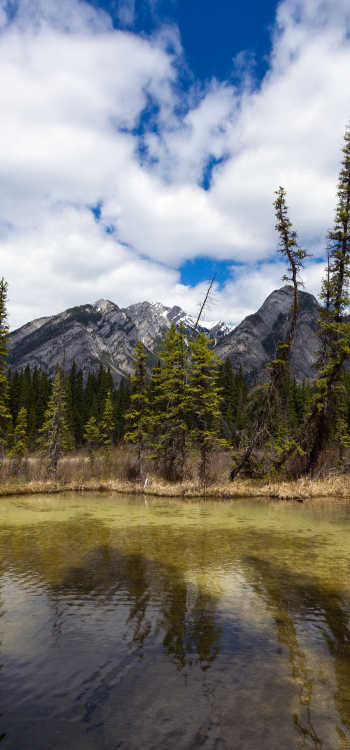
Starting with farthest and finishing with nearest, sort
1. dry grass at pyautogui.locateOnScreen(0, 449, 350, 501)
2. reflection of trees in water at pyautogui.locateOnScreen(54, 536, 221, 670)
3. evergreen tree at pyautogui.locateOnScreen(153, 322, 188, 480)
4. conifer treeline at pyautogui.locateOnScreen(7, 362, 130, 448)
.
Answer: conifer treeline at pyautogui.locateOnScreen(7, 362, 130, 448), evergreen tree at pyautogui.locateOnScreen(153, 322, 188, 480), dry grass at pyautogui.locateOnScreen(0, 449, 350, 501), reflection of trees in water at pyautogui.locateOnScreen(54, 536, 221, 670)

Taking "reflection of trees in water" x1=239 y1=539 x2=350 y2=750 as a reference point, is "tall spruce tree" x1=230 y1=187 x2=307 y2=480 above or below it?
above

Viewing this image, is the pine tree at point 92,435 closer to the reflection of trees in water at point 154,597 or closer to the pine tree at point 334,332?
the pine tree at point 334,332

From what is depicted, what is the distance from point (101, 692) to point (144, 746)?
3.85ft

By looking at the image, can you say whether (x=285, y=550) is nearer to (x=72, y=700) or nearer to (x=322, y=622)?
(x=322, y=622)

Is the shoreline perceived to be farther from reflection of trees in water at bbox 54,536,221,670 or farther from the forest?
reflection of trees in water at bbox 54,536,221,670

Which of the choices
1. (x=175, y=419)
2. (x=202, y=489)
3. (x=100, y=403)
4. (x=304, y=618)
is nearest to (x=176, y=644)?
(x=304, y=618)

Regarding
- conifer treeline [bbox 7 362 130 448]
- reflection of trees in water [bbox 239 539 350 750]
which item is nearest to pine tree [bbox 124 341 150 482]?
reflection of trees in water [bbox 239 539 350 750]

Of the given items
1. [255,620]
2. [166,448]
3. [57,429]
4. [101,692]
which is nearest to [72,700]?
[101,692]

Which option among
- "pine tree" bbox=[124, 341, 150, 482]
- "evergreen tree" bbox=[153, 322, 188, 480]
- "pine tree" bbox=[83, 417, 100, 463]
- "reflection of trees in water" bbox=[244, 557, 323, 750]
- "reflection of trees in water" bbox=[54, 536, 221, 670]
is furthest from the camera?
"pine tree" bbox=[83, 417, 100, 463]

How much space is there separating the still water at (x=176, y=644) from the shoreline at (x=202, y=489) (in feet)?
40.7

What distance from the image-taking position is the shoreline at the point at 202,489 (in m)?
25.6

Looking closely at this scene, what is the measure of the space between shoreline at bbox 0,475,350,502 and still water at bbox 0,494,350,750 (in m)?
12.4

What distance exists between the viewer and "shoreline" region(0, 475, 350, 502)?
25641 mm

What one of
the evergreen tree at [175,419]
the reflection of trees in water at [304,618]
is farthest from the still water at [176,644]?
the evergreen tree at [175,419]
